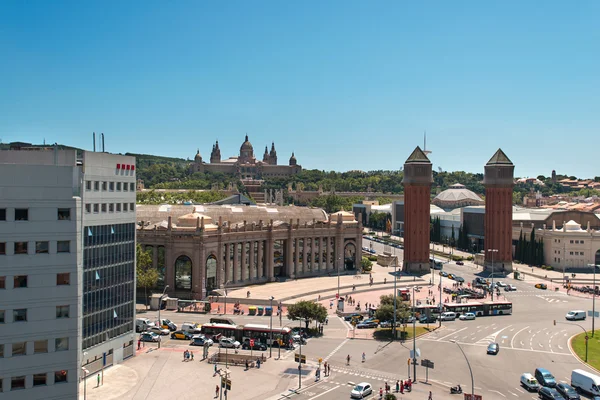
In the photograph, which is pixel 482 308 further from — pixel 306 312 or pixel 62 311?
pixel 62 311

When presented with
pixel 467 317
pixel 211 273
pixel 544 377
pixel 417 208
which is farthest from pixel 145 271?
pixel 417 208

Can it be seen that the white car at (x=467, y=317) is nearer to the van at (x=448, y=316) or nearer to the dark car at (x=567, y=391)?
the van at (x=448, y=316)

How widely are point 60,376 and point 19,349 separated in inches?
163

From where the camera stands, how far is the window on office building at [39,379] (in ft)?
163

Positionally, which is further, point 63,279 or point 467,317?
point 467,317

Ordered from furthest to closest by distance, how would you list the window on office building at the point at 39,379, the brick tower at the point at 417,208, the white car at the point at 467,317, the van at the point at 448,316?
the brick tower at the point at 417,208
the white car at the point at 467,317
the van at the point at 448,316
the window on office building at the point at 39,379

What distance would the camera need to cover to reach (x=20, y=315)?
49.4 metres

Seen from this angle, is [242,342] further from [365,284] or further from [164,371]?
[365,284]

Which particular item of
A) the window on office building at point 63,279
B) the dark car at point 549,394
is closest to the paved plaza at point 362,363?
the dark car at point 549,394

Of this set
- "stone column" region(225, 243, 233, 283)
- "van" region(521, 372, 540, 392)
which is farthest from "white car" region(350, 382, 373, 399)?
"stone column" region(225, 243, 233, 283)

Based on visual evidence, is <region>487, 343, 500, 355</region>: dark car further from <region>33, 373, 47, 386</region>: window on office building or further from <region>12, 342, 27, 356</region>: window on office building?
<region>12, 342, 27, 356</region>: window on office building

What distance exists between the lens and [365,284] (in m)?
118

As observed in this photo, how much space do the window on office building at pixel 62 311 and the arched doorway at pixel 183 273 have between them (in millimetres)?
50491

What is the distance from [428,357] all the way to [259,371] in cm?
2000
